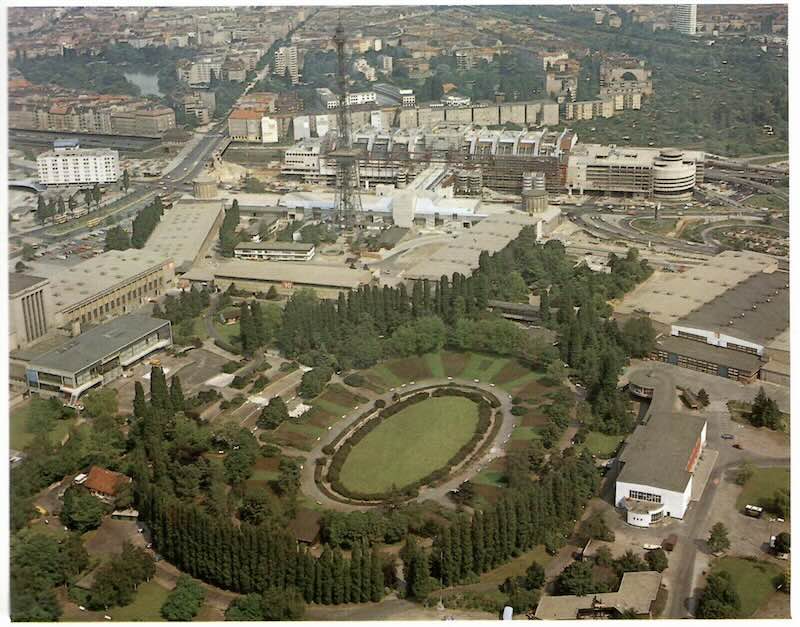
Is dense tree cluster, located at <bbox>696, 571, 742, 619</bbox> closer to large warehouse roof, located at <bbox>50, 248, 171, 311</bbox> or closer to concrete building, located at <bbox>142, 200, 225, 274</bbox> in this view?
large warehouse roof, located at <bbox>50, 248, 171, 311</bbox>

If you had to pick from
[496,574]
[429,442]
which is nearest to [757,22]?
[429,442]

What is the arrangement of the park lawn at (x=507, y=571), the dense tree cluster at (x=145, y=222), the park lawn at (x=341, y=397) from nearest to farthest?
the park lawn at (x=507, y=571), the park lawn at (x=341, y=397), the dense tree cluster at (x=145, y=222)

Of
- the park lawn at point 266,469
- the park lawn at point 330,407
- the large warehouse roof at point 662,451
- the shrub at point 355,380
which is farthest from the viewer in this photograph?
the shrub at point 355,380

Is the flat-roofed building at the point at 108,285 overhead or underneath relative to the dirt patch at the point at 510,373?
overhead

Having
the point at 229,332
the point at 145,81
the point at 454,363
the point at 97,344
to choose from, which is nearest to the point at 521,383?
the point at 454,363

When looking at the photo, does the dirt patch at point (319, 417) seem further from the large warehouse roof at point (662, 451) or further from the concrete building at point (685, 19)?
the concrete building at point (685, 19)

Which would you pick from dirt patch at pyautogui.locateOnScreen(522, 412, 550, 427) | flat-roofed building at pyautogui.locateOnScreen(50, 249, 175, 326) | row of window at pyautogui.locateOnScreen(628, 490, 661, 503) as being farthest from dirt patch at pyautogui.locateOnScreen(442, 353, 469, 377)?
flat-roofed building at pyautogui.locateOnScreen(50, 249, 175, 326)

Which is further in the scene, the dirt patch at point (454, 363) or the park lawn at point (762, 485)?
the dirt patch at point (454, 363)

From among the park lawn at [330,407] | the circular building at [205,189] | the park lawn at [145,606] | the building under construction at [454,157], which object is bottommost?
the park lawn at [145,606]

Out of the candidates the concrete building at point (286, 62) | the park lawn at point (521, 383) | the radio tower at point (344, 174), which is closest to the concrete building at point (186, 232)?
the radio tower at point (344, 174)
